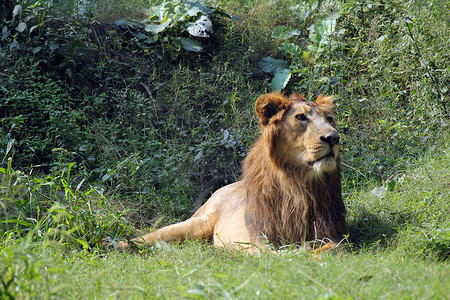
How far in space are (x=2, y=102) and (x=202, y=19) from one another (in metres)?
3.07

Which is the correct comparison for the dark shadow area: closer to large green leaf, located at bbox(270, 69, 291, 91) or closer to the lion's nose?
the lion's nose

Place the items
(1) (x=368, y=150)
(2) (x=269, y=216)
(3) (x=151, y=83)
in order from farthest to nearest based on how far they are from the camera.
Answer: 1. (3) (x=151, y=83)
2. (1) (x=368, y=150)
3. (2) (x=269, y=216)

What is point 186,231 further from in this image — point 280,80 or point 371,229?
point 280,80

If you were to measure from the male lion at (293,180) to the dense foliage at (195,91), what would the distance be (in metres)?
0.61

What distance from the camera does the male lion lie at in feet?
13.3

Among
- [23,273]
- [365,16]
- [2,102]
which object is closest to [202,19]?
[365,16]

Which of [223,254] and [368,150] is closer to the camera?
[223,254]

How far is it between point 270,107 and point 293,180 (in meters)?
0.67

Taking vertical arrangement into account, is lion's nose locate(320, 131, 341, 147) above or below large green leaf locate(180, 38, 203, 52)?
above

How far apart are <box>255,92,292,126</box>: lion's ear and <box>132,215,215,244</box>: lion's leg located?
1304 millimetres

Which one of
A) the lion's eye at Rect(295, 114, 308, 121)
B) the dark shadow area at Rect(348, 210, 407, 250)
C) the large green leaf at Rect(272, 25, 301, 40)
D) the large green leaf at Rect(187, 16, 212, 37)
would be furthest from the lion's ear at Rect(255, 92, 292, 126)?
the large green leaf at Rect(272, 25, 301, 40)

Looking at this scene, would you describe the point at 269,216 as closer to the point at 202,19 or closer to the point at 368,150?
the point at 368,150

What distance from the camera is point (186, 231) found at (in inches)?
194

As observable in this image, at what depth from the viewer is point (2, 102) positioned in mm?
6172
